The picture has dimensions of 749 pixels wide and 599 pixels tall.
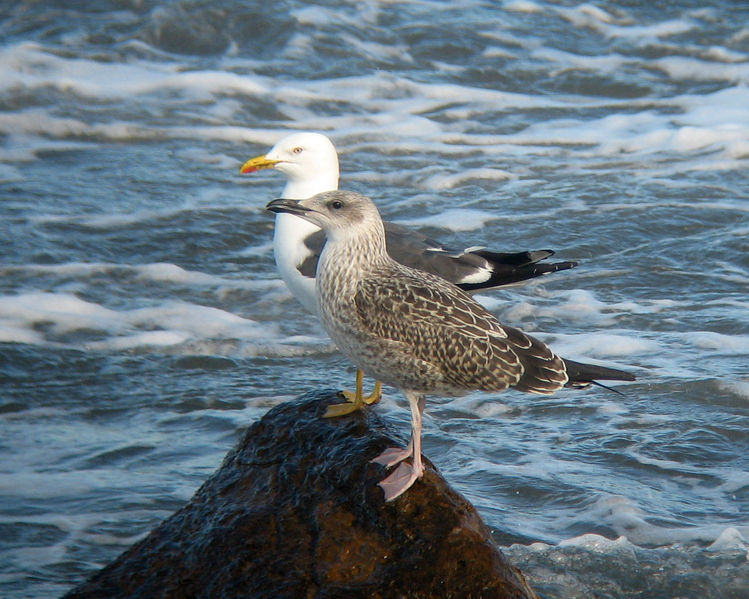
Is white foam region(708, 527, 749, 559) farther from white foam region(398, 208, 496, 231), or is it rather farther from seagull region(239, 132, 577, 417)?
white foam region(398, 208, 496, 231)

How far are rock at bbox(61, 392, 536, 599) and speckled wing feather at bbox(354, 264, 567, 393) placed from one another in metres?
0.35

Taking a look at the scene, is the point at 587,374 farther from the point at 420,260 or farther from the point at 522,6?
the point at 522,6

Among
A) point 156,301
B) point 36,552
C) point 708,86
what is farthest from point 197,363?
point 708,86

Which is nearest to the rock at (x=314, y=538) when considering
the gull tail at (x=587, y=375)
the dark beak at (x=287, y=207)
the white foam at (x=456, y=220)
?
the gull tail at (x=587, y=375)

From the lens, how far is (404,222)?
7.72 meters

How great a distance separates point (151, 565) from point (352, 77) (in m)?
8.07

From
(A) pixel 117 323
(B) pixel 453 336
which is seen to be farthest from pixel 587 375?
(A) pixel 117 323

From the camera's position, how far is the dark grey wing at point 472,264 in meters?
5.06

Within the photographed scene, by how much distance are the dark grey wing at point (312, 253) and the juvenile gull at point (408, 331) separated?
121cm

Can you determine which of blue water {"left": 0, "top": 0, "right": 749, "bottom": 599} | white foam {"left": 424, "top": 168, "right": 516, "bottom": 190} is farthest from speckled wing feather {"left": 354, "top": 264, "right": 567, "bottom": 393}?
white foam {"left": 424, "top": 168, "right": 516, "bottom": 190}

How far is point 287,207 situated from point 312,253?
1313 millimetres

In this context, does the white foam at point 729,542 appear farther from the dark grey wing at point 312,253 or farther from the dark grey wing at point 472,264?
the dark grey wing at point 312,253

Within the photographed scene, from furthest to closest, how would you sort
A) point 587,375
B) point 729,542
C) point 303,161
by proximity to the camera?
point 303,161 < point 729,542 < point 587,375

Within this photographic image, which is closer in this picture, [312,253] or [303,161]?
[312,253]
